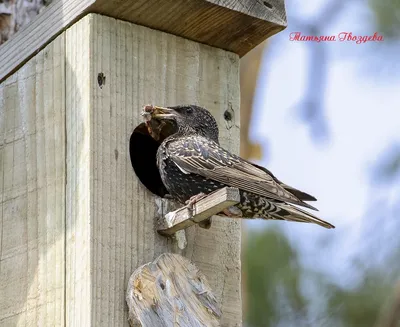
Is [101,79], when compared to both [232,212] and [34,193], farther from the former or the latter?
[232,212]

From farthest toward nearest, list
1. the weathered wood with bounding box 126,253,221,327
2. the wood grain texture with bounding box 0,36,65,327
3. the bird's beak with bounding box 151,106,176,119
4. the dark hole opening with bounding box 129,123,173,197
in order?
the dark hole opening with bounding box 129,123,173,197, the bird's beak with bounding box 151,106,176,119, the wood grain texture with bounding box 0,36,65,327, the weathered wood with bounding box 126,253,221,327

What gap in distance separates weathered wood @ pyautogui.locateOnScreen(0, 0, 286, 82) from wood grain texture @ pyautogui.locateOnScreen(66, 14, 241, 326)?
5cm

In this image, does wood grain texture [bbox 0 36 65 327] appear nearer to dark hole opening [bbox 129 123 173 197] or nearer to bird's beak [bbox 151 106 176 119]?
bird's beak [bbox 151 106 176 119]

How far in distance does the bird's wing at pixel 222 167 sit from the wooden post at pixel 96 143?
0.23m

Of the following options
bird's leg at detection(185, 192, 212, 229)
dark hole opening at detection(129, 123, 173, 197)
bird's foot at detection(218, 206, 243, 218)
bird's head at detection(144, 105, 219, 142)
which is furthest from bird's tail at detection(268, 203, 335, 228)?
dark hole opening at detection(129, 123, 173, 197)

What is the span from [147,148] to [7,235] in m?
0.94

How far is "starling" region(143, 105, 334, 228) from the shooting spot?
4.73m

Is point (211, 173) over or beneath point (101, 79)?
beneath

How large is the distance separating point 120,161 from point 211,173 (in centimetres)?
41

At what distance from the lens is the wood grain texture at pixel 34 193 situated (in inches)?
183

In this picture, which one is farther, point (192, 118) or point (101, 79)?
point (192, 118)

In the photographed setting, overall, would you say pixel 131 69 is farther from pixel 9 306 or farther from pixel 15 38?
pixel 9 306

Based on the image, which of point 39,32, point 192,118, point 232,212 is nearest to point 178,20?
point 192,118

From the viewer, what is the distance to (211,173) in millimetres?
4859
